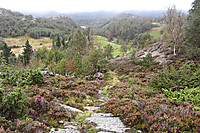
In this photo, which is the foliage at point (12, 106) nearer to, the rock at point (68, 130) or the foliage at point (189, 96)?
the rock at point (68, 130)

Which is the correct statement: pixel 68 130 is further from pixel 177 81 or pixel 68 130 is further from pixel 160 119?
pixel 177 81

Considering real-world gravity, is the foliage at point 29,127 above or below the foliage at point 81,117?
above

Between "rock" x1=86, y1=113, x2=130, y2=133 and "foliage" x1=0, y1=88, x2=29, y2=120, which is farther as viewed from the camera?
"rock" x1=86, y1=113, x2=130, y2=133

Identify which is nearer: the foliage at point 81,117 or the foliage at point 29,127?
the foliage at point 29,127

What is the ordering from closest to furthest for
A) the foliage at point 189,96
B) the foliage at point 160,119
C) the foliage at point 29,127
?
the foliage at point 29,127 < the foliage at point 160,119 < the foliage at point 189,96

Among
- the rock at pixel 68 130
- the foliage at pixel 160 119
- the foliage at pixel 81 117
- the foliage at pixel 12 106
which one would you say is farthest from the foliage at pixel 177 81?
the foliage at pixel 12 106

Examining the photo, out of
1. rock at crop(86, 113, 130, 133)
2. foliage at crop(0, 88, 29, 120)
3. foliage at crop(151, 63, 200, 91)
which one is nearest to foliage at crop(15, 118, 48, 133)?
foliage at crop(0, 88, 29, 120)

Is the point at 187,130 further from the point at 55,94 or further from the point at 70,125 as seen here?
the point at 55,94

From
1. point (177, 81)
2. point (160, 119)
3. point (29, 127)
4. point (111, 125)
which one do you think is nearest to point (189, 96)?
point (177, 81)

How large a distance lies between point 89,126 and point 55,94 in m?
5.61

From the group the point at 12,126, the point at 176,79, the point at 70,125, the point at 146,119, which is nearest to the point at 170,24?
the point at 176,79

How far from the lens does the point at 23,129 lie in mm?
5160

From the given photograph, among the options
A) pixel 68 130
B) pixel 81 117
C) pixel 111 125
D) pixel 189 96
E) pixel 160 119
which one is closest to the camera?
pixel 160 119

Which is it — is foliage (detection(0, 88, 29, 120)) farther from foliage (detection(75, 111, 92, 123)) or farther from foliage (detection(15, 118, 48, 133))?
foliage (detection(75, 111, 92, 123))
